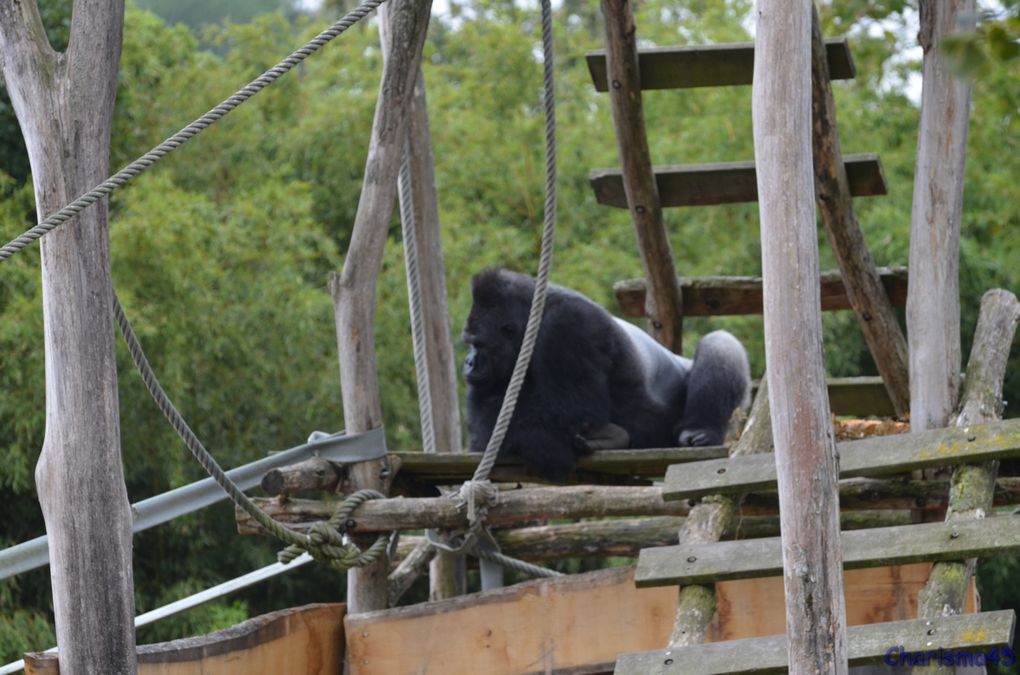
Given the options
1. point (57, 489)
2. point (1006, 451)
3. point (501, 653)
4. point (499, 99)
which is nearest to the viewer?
point (57, 489)

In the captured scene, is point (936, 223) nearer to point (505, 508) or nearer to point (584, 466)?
point (584, 466)

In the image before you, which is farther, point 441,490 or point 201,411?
point 201,411

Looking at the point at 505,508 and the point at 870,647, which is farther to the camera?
the point at 505,508

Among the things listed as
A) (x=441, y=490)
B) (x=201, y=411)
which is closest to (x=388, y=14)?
(x=441, y=490)

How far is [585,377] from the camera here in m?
5.82

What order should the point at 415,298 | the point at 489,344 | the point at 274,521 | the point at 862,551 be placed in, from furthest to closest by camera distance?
the point at 489,344
the point at 415,298
the point at 274,521
the point at 862,551

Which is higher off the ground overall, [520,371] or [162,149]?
[162,149]

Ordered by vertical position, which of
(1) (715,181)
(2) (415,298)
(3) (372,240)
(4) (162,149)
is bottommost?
(2) (415,298)

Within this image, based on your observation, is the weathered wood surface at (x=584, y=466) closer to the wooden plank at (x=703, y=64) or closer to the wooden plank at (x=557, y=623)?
the wooden plank at (x=557, y=623)

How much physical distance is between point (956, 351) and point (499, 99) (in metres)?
7.90

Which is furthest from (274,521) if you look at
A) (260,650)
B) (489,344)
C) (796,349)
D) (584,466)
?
(796,349)

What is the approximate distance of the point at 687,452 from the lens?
501 cm

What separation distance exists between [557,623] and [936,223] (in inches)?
73.6

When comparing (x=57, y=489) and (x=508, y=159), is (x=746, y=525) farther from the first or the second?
(x=508, y=159)
